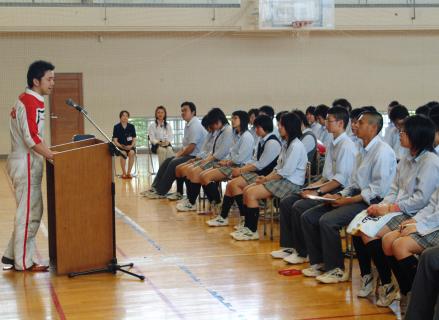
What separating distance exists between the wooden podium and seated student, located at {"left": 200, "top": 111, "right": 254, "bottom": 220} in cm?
225

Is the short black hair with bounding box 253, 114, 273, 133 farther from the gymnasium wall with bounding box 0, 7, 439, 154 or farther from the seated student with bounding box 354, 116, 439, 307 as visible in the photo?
the gymnasium wall with bounding box 0, 7, 439, 154

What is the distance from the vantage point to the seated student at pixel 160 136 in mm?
11242

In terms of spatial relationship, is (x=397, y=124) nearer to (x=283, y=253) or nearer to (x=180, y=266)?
(x=283, y=253)

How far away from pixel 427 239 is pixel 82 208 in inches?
99.8

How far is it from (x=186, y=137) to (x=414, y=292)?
5.80 meters

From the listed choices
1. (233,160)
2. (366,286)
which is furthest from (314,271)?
(233,160)

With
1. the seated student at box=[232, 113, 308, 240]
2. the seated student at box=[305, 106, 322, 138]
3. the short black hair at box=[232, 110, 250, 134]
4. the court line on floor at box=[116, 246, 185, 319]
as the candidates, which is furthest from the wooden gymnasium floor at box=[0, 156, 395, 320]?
the seated student at box=[305, 106, 322, 138]

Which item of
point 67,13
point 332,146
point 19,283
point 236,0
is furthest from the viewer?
point 236,0

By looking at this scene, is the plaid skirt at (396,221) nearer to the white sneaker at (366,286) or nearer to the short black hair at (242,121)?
the white sneaker at (366,286)

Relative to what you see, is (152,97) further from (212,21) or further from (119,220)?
(119,220)

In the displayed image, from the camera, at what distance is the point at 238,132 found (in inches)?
311

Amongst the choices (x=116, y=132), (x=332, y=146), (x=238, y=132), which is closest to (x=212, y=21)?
(x=116, y=132)

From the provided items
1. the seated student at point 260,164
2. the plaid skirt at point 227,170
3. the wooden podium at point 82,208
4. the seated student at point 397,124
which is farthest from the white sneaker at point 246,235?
the seated student at point 397,124

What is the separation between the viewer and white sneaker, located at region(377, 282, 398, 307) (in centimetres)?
441
